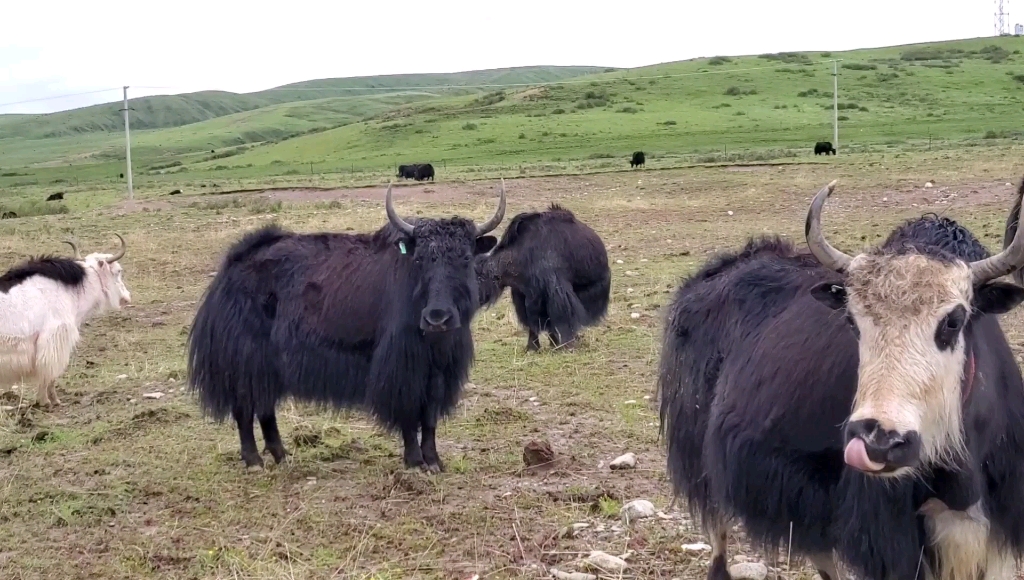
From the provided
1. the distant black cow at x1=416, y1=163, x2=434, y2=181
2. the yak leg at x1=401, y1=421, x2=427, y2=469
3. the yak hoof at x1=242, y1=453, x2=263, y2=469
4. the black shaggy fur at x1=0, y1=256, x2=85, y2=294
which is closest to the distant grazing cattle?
the black shaggy fur at x1=0, y1=256, x2=85, y2=294

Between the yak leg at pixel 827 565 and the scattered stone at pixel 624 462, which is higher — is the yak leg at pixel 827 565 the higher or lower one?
the higher one

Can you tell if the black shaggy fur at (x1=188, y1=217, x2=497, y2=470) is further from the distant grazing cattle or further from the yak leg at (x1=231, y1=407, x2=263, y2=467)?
the distant grazing cattle

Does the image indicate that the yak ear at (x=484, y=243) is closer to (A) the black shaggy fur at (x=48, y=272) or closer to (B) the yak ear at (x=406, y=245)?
(B) the yak ear at (x=406, y=245)

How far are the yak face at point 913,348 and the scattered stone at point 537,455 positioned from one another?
3.19 metres

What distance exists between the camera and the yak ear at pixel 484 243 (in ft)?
22.1

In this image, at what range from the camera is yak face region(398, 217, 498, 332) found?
631 cm

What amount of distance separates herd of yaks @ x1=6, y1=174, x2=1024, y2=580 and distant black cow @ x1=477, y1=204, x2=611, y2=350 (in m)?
3.23

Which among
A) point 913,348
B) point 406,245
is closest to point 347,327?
point 406,245

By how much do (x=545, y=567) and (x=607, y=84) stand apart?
239 feet

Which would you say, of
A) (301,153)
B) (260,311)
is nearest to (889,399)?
(260,311)

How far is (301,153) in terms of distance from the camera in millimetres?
68562

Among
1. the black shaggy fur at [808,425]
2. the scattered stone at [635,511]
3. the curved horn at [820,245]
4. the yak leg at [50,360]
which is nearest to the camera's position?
the black shaggy fur at [808,425]

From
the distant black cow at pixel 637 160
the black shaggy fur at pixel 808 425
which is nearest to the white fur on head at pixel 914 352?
the black shaggy fur at pixel 808 425

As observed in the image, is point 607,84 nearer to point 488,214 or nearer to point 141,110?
point 488,214
